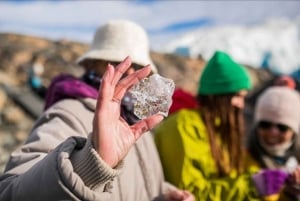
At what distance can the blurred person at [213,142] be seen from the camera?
9.66ft

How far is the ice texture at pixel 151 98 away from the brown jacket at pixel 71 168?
19cm

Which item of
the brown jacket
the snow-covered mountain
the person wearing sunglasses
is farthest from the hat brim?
the snow-covered mountain

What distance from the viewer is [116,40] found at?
2.76 metres

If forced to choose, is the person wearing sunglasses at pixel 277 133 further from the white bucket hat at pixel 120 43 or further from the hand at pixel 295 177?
the white bucket hat at pixel 120 43

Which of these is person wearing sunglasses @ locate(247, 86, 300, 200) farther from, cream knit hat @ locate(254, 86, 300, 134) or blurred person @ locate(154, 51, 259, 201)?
blurred person @ locate(154, 51, 259, 201)

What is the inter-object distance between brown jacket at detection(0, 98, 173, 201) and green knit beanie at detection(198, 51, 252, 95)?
639 millimetres

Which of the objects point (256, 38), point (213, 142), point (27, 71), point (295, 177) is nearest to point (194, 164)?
point (213, 142)

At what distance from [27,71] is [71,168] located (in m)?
9.38

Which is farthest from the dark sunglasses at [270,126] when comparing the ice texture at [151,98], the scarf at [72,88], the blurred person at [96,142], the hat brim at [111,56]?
the ice texture at [151,98]

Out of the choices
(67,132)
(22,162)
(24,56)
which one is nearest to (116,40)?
(67,132)

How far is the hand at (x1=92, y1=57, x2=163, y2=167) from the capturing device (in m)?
1.62

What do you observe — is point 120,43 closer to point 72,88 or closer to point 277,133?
point 72,88

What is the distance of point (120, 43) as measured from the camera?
2744 mm

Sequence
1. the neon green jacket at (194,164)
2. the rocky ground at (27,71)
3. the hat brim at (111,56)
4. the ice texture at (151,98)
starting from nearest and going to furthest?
1. the ice texture at (151,98)
2. the hat brim at (111,56)
3. the neon green jacket at (194,164)
4. the rocky ground at (27,71)
